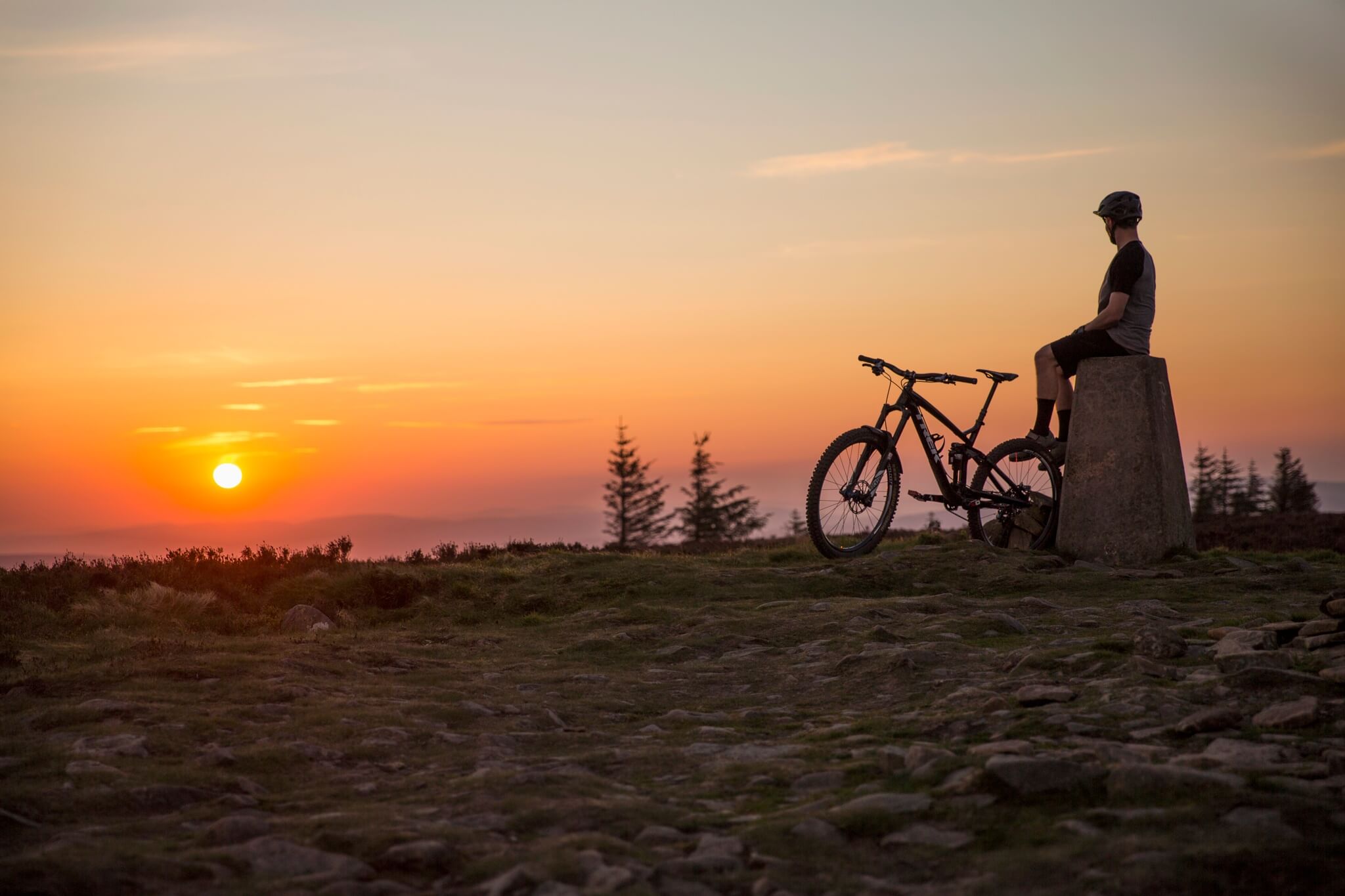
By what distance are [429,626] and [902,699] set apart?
5969 millimetres

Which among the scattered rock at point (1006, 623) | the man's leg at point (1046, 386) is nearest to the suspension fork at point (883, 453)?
the man's leg at point (1046, 386)

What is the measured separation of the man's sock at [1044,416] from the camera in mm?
13922

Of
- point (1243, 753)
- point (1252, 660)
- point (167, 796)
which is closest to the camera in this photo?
point (1243, 753)

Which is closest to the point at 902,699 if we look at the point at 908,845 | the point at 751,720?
the point at 751,720

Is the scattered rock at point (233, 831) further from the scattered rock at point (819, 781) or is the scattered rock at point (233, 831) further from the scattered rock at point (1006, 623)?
the scattered rock at point (1006, 623)

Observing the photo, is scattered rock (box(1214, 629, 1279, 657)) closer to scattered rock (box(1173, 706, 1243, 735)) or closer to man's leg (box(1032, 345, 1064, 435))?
scattered rock (box(1173, 706, 1243, 735))

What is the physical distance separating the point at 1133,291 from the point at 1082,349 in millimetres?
897

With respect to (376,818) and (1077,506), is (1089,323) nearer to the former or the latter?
(1077,506)

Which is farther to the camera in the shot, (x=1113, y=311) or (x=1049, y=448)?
(x=1049, y=448)

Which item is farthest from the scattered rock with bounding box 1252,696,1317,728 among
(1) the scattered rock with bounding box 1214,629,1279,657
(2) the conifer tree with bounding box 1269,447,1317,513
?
(2) the conifer tree with bounding box 1269,447,1317,513

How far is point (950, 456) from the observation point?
45.0 ft

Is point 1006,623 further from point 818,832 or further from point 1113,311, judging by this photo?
point 1113,311

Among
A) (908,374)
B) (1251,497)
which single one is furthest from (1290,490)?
(908,374)

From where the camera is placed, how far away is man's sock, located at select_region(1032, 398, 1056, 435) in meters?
13.9
